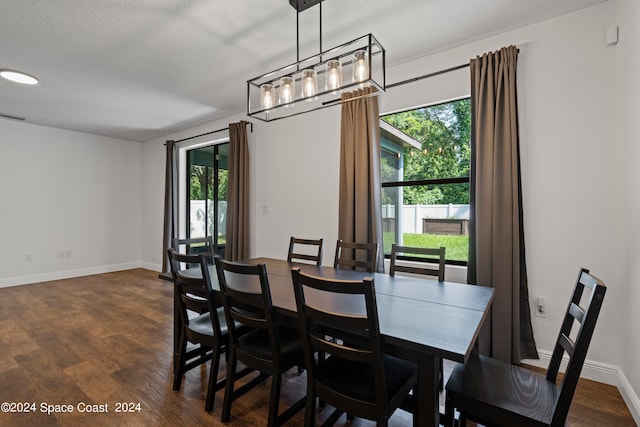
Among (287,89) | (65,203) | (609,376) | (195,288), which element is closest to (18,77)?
(65,203)

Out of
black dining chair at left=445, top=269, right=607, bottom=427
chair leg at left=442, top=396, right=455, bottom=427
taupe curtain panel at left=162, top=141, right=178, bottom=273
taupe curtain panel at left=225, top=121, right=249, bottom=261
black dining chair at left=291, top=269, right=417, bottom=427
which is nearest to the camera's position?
black dining chair at left=445, top=269, right=607, bottom=427

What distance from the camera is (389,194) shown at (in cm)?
342

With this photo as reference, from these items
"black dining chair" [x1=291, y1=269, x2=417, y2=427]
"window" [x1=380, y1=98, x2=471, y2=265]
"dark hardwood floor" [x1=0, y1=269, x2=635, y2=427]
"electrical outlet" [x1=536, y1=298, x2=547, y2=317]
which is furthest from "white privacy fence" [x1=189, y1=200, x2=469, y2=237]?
"black dining chair" [x1=291, y1=269, x2=417, y2=427]

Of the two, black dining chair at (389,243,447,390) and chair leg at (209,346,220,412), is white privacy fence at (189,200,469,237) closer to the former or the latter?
black dining chair at (389,243,447,390)

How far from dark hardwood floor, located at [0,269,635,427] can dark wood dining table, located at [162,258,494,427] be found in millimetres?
765

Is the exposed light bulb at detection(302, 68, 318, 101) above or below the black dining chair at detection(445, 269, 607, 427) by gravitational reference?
above

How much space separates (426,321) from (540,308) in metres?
1.69

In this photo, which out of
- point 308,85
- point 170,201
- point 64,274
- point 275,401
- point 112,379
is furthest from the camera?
point 170,201

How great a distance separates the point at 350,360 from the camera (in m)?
1.44

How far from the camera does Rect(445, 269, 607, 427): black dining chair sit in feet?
3.81

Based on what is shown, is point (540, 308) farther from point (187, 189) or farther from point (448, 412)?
point (187, 189)

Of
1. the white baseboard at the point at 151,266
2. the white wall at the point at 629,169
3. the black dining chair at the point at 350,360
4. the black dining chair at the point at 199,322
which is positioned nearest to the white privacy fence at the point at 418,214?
the white wall at the point at 629,169

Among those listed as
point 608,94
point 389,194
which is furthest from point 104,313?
point 608,94

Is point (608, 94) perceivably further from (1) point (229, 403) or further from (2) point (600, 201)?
(1) point (229, 403)
